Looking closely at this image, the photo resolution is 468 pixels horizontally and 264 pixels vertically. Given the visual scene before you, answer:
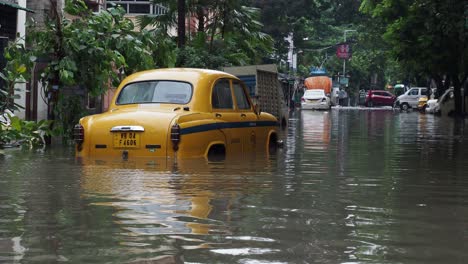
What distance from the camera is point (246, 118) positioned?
47.9ft

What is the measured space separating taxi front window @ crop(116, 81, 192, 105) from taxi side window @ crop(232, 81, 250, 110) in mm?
1232

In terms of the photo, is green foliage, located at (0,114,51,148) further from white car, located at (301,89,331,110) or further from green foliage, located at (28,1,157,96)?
white car, located at (301,89,331,110)

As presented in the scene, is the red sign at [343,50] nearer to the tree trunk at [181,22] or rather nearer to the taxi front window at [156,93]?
the tree trunk at [181,22]

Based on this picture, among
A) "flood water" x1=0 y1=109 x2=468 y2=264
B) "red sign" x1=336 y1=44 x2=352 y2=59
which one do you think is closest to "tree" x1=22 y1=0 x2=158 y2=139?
"flood water" x1=0 y1=109 x2=468 y2=264

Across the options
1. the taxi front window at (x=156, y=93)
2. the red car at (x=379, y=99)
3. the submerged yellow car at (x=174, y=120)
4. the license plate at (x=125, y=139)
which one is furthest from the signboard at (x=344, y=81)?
the license plate at (x=125, y=139)

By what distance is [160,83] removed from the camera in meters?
13.9

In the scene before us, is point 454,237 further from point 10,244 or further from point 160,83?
point 160,83

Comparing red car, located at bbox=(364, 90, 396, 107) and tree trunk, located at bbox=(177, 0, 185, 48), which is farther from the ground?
tree trunk, located at bbox=(177, 0, 185, 48)

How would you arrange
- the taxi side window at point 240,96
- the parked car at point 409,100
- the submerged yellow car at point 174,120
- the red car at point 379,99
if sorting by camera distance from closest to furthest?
the submerged yellow car at point 174,120 → the taxi side window at point 240,96 → the parked car at point 409,100 → the red car at point 379,99

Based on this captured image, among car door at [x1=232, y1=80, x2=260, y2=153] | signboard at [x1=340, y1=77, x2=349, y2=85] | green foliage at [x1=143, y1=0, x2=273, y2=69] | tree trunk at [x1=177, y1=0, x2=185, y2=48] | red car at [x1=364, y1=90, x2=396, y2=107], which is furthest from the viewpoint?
signboard at [x1=340, y1=77, x2=349, y2=85]

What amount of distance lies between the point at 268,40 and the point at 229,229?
94.2ft

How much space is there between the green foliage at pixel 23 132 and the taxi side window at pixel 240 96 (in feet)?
13.9

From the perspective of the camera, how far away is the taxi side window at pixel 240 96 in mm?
14703

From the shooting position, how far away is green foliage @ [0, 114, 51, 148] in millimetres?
16406
